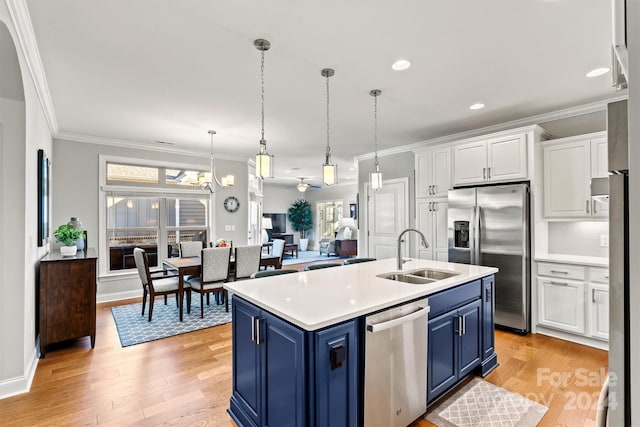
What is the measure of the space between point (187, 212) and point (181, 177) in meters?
0.69

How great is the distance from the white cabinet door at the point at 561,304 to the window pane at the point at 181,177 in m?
5.78

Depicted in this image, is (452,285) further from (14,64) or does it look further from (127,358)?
(14,64)

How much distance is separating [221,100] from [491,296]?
11.1ft

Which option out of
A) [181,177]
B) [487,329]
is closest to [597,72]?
[487,329]

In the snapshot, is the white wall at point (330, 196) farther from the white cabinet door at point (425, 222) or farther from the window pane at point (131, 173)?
the window pane at point (131, 173)

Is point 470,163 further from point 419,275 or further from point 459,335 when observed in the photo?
point 459,335

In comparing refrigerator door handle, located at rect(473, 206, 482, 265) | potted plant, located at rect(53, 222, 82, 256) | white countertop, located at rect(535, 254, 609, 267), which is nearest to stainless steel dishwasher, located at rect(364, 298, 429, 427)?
refrigerator door handle, located at rect(473, 206, 482, 265)

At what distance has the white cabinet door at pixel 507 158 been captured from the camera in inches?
145

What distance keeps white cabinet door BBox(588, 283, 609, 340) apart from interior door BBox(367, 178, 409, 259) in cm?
244

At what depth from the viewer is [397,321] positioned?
70.3 inches

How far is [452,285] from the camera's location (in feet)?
7.49

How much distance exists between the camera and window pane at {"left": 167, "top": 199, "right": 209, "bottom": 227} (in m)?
5.87

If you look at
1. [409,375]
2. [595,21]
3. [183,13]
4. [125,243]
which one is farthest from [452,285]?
[125,243]

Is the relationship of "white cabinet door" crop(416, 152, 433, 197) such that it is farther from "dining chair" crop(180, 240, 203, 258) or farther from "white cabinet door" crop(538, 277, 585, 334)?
"dining chair" crop(180, 240, 203, 258)
